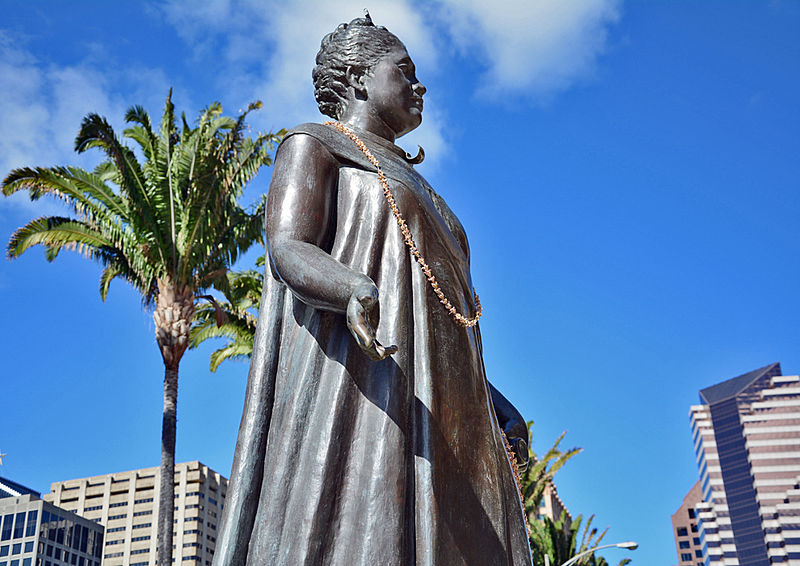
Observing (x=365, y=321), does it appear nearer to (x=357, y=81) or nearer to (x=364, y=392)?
(x=364, y=392)

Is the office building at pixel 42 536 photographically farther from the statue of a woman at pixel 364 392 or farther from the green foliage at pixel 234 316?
the statue of a woman at pixel 364 392

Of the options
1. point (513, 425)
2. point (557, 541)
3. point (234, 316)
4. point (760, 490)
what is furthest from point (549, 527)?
point (760, 490)

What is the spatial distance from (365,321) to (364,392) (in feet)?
1.30

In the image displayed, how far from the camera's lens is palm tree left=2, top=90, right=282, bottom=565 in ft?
60.8

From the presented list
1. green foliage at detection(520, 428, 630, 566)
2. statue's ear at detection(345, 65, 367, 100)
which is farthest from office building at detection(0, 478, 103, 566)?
statue's ear at detection(345, 65, 367, 100)

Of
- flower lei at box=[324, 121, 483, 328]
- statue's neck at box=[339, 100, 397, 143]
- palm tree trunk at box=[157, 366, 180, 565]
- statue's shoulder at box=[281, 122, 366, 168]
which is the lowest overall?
flower lei at box=[324, 121, 483, 328]

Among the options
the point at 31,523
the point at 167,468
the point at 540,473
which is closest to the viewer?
the point at 167,468

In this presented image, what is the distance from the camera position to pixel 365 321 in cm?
275

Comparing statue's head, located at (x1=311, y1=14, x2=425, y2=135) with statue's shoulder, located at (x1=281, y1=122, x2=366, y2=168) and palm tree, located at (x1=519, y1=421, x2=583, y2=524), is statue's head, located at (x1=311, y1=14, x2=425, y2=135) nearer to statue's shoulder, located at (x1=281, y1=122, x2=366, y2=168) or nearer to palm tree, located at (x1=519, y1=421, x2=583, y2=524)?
statue's shoulder, located at (x1=281, y1=122, x2=366, y2=168)

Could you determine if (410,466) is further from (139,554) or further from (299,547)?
(139,554)

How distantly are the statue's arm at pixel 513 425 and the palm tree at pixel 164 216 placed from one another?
1550 cm

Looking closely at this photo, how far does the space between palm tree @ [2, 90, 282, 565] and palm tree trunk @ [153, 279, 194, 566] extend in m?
0.02

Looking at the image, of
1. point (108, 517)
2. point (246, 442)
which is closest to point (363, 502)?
point (246, 442)

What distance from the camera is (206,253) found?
19047 mm
